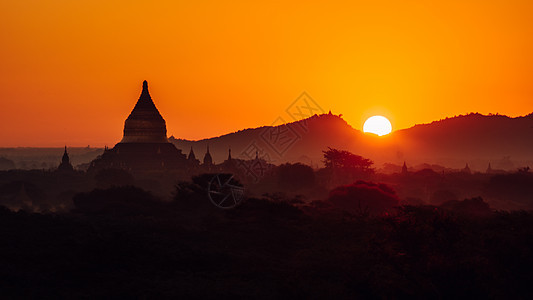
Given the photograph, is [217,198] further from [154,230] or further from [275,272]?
[275,272]

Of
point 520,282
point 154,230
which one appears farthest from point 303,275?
point 154,230

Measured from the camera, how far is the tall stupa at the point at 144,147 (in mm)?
98875

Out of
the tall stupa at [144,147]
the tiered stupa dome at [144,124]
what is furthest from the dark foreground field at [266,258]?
the tiered stupa dome at [144,124]

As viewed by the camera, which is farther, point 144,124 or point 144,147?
point 144,124

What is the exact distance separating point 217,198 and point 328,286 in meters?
30.4

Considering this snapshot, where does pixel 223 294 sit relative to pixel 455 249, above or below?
below

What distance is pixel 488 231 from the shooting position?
38781 mm

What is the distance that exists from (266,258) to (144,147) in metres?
68.9

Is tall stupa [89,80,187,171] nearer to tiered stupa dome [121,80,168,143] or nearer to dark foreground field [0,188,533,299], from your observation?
tiered stupa dome [121,80,168,143]

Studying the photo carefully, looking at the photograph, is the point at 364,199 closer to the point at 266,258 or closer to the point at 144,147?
the point at 266,258

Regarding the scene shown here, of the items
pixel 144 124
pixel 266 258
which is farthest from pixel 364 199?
pixel 144 124

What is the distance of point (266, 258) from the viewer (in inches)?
1417

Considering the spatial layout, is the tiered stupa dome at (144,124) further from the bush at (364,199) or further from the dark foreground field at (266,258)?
the dark foreground field at (266,258)

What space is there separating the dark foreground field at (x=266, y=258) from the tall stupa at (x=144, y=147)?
177 ft
